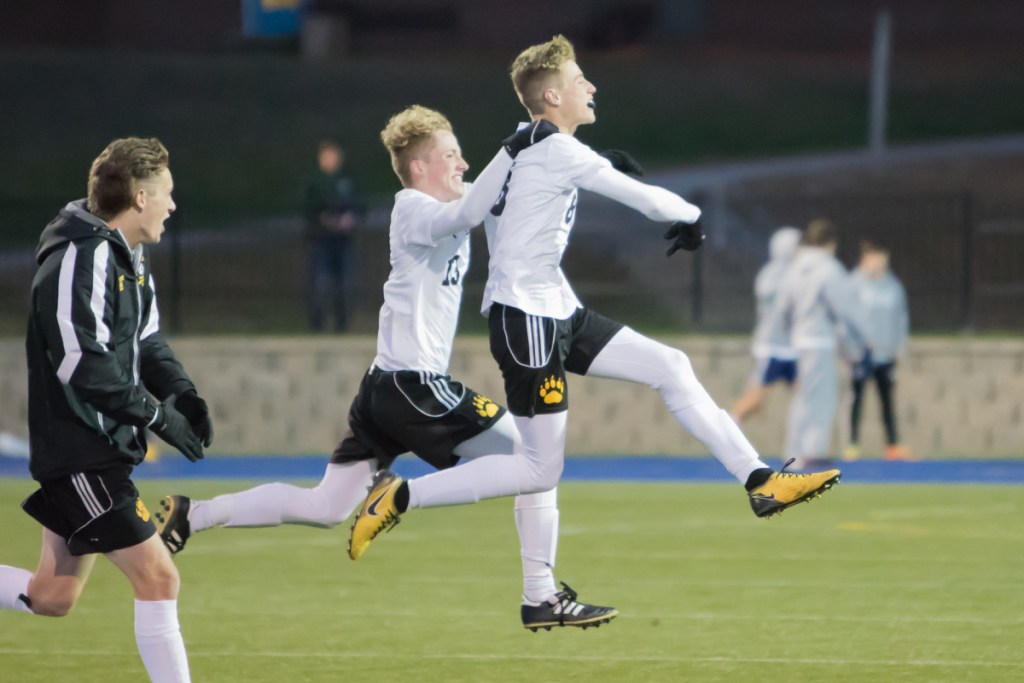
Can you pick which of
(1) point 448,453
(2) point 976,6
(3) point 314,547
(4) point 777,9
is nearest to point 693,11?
(4) point 777,9

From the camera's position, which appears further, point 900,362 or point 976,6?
point 976,6

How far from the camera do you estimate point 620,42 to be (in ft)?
135

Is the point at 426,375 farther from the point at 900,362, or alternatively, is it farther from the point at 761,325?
the point at 900,362

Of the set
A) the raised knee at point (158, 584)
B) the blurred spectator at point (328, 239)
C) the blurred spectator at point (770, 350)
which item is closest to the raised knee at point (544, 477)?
the raised knee at point (158, 584)

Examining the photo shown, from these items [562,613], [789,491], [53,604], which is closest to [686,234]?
[789,491]

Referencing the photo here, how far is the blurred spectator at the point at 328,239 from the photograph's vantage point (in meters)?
19.7

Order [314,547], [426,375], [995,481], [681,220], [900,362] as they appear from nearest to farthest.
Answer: [681,220], [426,375], [314,547], [995,481], [900,362]

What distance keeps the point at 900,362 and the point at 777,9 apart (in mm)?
26588

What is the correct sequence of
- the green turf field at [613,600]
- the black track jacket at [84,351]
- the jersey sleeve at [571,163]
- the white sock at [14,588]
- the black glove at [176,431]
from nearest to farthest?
the black track jacket at [84,351] < the black glove at [176,431] < the white sock at [14,588] < the jersey sleeve at [571,163] < the green turf field at [613,600]

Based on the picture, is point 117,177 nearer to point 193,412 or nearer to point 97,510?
point 193,412

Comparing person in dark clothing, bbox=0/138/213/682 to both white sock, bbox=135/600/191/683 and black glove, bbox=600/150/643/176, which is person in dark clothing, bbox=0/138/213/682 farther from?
black glove, bbox=600/150/643/176

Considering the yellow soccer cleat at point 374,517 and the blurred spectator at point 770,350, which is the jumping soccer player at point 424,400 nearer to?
the yellow soccer cleat at point 374,517

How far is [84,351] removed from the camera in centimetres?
604

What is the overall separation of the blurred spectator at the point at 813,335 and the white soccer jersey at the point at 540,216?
31.0 feet
